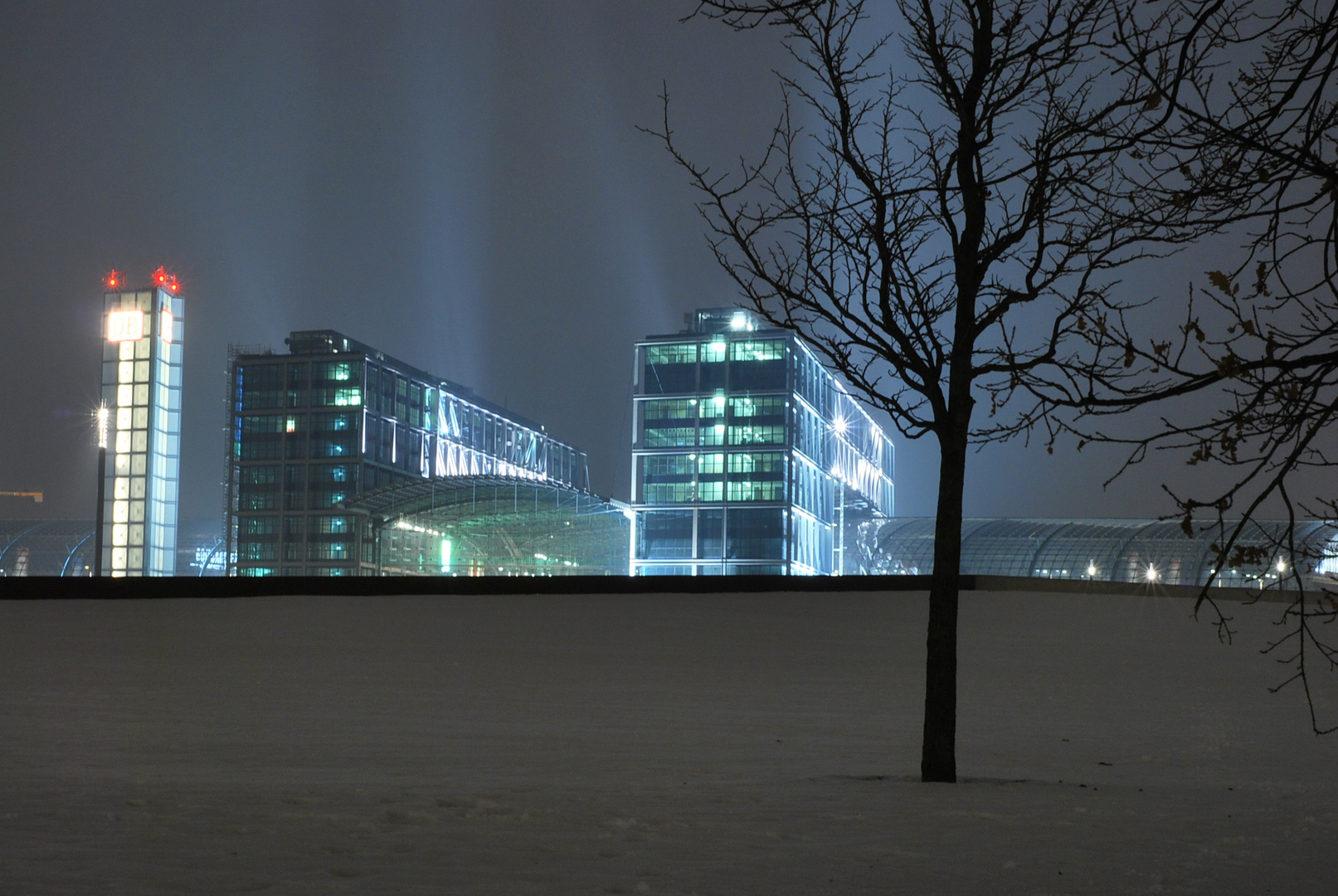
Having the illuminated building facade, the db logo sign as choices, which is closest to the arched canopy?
the illuminated building facade

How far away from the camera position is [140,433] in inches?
4535

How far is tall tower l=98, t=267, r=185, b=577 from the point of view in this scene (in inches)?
4530

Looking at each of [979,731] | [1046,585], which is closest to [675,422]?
[1046,585]

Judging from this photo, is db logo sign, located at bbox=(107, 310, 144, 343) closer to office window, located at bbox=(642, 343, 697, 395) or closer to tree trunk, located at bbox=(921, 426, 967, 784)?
office window, located at bbox=(642, 343, 697, 395)

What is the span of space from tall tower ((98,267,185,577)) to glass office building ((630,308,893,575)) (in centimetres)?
4023

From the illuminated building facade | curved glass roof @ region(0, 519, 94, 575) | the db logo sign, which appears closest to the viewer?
the db logo sign

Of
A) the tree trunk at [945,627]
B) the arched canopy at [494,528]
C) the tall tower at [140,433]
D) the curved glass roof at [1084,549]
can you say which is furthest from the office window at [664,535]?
the tree trunk at [945,627]

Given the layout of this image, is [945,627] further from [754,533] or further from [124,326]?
[124,326]

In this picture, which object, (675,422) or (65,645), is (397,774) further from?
(675,422)

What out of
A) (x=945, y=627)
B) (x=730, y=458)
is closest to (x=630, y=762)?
(x=945, y=627)

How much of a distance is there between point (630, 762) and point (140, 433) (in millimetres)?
111968

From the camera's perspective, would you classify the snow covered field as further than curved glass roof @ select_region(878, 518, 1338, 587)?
No

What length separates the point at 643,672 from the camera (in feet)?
72.4

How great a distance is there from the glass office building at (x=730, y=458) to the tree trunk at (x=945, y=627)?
10200 centimetres
